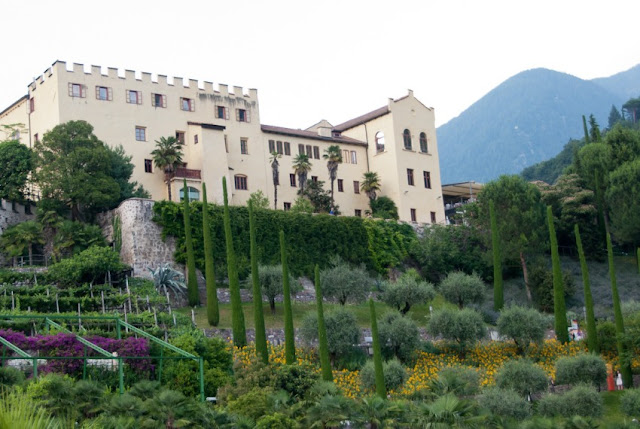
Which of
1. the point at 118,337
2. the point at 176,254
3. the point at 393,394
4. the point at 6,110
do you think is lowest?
the point at 393,394

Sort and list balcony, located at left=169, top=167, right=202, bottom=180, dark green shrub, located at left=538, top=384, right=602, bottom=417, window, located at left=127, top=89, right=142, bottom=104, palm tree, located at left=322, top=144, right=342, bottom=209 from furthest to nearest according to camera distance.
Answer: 1. palm tree, located at left=322, top=144, right=342, bottom=209
2. window, located at left=127, top=89, right=142, bottom=104
3. balcony, located at left=169, top=167, right=202, bottom=180
4. dark green shrub, located at left=538, top=384, right=602, bottom=417

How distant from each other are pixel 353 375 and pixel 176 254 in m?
14.9

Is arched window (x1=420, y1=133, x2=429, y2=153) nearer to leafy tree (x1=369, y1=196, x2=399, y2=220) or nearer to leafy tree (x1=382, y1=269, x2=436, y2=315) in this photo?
leafy tree (x1=369, y1=196, x2=399, y2=220)

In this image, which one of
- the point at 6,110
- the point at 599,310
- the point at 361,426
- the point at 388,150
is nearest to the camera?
the point at 361,426

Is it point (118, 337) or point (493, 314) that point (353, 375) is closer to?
point (118, 337)

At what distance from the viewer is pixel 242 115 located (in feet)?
187

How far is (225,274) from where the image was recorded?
43344mm

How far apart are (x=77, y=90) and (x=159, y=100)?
221 inches

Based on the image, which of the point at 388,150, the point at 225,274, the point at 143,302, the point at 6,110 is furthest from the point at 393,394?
the point at 6,110

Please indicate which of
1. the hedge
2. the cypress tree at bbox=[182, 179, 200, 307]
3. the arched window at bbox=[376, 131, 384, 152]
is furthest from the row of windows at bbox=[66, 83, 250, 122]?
the cypress tree at bbox=[182, 179, 200, 307]

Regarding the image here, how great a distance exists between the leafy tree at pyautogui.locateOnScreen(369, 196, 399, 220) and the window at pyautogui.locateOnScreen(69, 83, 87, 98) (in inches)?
880

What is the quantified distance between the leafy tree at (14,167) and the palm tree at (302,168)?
18.9m

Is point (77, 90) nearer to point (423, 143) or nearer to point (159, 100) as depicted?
point (159, 100)

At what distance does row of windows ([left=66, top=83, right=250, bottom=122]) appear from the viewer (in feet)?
165
